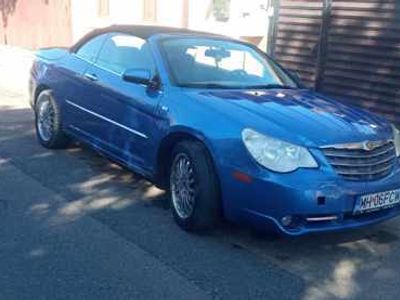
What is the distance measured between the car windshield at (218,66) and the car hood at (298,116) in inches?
10.5

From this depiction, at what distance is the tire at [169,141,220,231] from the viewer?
197 inches

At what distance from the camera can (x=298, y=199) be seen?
179 inches

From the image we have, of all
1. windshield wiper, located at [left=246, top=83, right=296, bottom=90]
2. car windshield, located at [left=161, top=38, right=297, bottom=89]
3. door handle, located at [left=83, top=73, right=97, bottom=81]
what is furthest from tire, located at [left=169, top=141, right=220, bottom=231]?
door handle, located at [left=83, top=73, right=97, bottom=81]

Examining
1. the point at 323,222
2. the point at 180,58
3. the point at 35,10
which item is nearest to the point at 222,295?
the point at 323,222

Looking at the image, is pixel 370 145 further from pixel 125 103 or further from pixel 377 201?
pixel 125 103

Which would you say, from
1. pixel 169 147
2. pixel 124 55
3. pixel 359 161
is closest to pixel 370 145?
pixel 359 161

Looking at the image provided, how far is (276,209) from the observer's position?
15.1 ft

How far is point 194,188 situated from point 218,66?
139 cm

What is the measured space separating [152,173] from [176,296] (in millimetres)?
1727

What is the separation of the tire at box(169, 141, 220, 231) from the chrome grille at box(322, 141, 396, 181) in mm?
871

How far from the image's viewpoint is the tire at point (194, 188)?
4.99 meters

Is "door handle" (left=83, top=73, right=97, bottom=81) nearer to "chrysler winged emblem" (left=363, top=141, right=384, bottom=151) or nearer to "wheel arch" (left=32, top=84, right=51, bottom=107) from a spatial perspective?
"wheel arch" (left=32, top=84, right=51, bottom=107)

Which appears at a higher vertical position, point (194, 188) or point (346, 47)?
point (346, 47)

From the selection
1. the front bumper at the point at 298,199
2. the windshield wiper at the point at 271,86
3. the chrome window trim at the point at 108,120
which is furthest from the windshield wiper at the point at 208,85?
the front bumper at the point at 298,199
